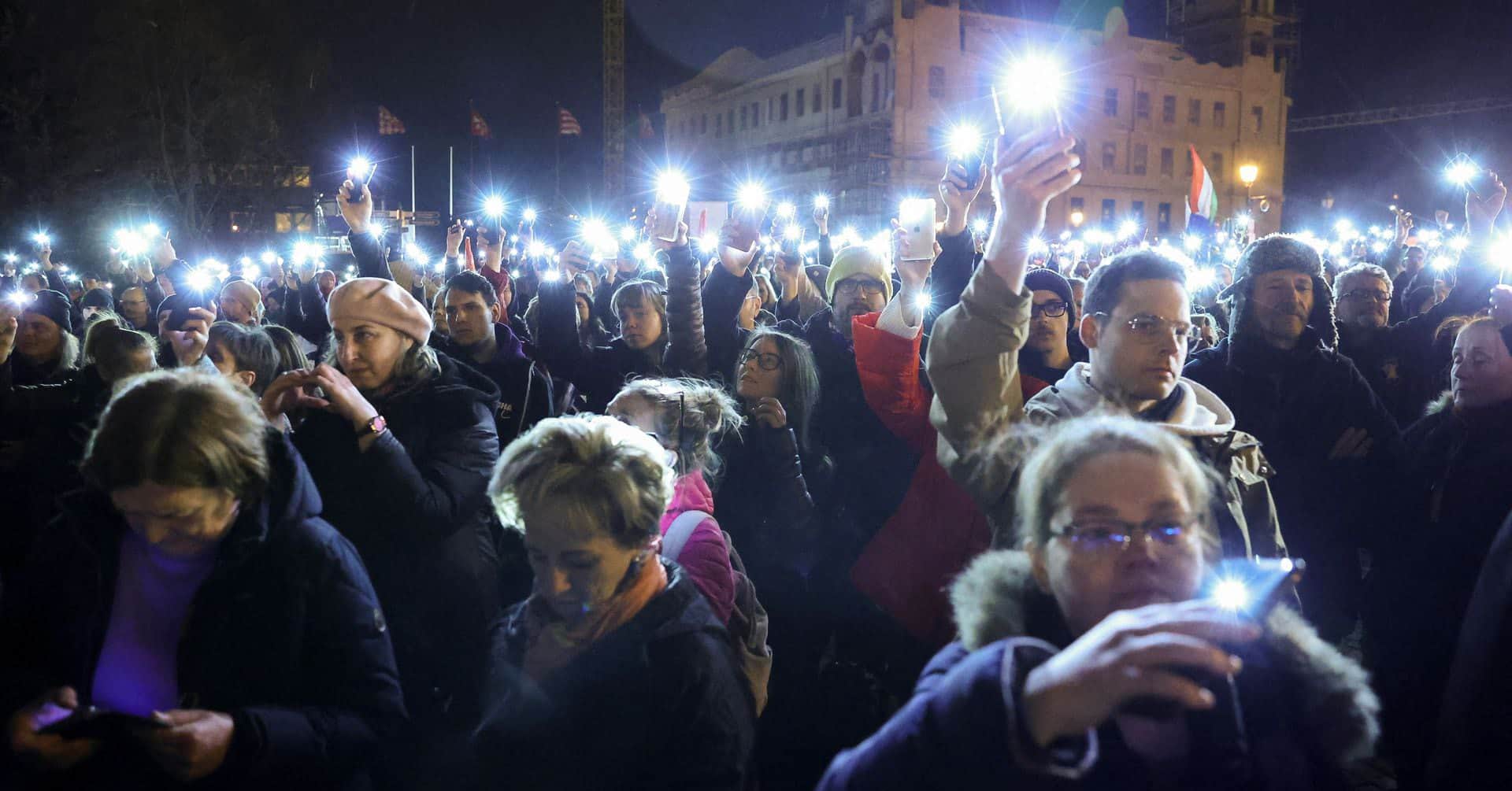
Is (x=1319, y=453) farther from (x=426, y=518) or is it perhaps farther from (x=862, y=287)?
(x=426, y=518)

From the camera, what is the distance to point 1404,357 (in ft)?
22.6

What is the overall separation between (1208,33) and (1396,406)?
61673 millimetres

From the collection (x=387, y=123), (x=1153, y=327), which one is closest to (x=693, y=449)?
(x=1153, y=327)

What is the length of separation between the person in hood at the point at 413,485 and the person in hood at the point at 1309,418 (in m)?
3.14

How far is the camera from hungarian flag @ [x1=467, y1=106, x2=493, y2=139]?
56.8 metres

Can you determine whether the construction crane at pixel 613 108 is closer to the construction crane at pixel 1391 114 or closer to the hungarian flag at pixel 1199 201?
the construction crane at pixel 1391 114

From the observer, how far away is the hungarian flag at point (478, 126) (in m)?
56.8

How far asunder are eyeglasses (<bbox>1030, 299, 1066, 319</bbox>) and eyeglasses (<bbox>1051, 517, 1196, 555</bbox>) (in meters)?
2.85

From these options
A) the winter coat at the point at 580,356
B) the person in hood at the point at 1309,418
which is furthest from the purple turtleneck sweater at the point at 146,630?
the person in hood at the point at 1309,418

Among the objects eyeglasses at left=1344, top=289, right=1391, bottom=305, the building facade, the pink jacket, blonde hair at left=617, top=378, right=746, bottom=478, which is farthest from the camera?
the building facade

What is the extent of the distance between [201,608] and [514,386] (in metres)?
3.24

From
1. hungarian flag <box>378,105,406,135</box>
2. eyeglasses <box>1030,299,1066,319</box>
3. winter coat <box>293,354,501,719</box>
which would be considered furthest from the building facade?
winter coat <box>293,354,501,719</box>

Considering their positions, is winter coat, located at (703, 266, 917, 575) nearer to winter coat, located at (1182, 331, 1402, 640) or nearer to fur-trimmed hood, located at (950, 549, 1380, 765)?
winter coat, located at (1182, 331, 1402, 640)

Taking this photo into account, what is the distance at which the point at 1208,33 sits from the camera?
60.6 metres
